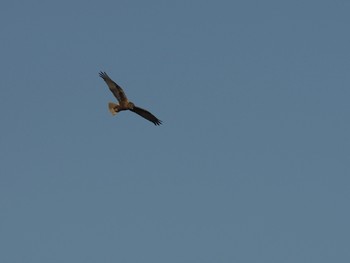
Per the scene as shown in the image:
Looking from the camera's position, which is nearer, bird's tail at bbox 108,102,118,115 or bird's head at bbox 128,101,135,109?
bird's head at bbox 128,101,135,109

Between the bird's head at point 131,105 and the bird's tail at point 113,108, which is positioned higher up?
the bird's head at point 131,105

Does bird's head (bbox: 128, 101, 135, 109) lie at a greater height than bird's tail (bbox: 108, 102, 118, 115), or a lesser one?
greater

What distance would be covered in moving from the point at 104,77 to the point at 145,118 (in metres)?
4.43

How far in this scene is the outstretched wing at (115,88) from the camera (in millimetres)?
164000

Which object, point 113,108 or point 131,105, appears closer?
point 131,105

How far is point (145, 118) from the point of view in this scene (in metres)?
167

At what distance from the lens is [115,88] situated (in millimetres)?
164500

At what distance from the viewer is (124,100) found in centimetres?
16462

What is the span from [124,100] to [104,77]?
1.98 metres

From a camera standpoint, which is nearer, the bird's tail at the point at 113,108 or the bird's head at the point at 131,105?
the bird's head at the point at 131,105

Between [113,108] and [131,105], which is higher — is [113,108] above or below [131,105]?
below

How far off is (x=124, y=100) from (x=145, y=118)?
2.62m

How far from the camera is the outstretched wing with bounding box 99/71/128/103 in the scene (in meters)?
164
